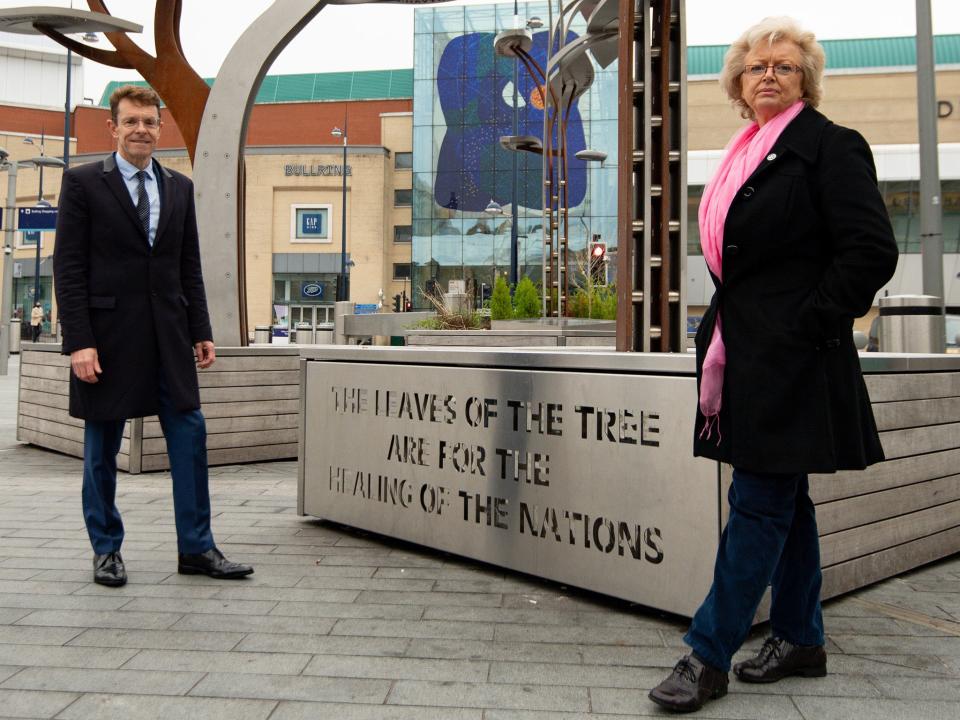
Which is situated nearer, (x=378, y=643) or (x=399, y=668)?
(x=399, y=668)

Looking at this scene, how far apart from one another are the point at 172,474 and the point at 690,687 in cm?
240

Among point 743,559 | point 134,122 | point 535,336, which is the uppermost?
point 134,122

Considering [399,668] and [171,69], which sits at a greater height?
[171,69]

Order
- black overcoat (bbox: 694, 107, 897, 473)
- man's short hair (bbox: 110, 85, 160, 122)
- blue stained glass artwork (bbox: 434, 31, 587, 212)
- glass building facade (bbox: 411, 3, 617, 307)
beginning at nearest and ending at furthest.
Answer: black overcoat (bbox: 694, 107, 897, 473) → man's short hair (bbox: 110, 85, 160, 122) → glass building facade (bbox: 411, 3, 617, 307) → blue stained glass artwork (bbox: 434, 31, 587, 212)

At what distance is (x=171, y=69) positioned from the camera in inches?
338

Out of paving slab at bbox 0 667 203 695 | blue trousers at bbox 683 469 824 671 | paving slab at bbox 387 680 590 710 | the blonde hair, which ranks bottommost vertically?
paving slab at bbox 387 680 590 710

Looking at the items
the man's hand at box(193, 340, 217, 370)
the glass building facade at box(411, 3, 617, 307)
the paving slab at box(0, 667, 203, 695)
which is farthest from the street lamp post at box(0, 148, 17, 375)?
the glass building facade at box(411, 3, 617, 307)

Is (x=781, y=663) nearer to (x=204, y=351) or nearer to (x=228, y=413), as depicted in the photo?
(x=204, y=351)

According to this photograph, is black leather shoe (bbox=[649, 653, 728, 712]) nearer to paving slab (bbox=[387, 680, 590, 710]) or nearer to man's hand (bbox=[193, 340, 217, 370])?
paving slab (bbox=[387, 680, 590, 710])

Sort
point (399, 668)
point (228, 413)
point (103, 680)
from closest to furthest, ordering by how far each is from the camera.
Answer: point (103, 680)
point (399, 668)
point (228, 413)

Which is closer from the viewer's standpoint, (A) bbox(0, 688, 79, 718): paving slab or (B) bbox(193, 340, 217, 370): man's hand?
(A) bbox(0, 688, 79, 718): paving slab

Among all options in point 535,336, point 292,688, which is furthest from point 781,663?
point 535,336

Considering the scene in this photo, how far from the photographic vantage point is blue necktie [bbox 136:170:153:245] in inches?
158

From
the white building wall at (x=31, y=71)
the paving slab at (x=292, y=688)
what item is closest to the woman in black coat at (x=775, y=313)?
the paving slab at (x=292, y=688)
